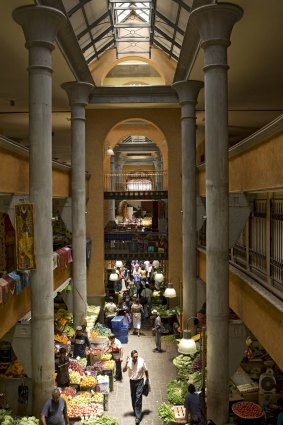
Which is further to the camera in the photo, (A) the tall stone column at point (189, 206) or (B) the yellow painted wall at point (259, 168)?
(A) the tall stone column at point (189, 206)

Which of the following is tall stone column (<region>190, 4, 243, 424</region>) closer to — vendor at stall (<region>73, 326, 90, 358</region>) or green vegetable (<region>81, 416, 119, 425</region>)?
green vegetable (<region>81, 416, 119, 425</region>)

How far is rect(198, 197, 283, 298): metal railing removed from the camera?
10.1 m

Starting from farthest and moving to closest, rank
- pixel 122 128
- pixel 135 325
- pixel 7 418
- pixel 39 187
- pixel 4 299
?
1. pixel 122 128
2. pixel 135 325
3. pixel 39 187
4. pixel 7 418
5. pixel 4 299

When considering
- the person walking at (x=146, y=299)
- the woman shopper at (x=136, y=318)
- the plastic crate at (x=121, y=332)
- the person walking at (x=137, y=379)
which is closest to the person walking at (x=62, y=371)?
the person walking at (x=137, y=379)

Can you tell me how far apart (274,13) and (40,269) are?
7.98m

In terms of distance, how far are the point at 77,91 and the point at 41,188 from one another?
313 inches

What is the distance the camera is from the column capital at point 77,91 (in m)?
17.9

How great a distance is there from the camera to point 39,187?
37.5 ft

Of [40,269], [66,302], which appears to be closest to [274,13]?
[40,269]

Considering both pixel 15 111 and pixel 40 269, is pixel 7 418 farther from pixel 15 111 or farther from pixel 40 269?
pixel 15 111

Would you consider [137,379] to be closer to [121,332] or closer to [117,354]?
[117,354]

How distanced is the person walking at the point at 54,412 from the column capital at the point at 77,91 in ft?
37.9

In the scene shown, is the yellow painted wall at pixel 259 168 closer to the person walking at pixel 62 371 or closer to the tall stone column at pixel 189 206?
the tall stone column at pixel 189 206

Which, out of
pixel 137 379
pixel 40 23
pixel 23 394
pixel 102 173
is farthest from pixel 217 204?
pixel 102 173
